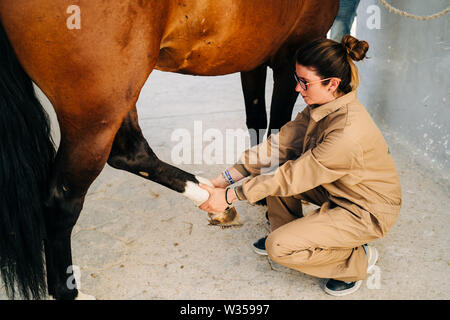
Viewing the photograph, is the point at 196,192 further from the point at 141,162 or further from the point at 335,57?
the point at 335,57

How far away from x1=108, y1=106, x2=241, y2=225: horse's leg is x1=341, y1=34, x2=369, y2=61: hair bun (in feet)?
2.71

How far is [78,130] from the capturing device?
1312mm

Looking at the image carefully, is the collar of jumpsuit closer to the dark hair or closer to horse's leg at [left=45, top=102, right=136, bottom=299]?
the dark hair

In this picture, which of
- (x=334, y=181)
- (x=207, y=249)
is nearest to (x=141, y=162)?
(x=207, y=249)

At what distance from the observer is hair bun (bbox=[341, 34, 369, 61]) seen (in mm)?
1509

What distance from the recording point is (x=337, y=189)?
1.67 m

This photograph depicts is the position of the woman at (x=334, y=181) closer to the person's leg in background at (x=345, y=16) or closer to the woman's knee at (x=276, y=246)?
the woman's knee at (x=276, y=246)

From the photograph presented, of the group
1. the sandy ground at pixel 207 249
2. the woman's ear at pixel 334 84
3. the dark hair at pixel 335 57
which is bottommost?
the sandy ground at pixel 207 249

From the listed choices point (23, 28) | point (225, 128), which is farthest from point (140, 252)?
point (225, 128)

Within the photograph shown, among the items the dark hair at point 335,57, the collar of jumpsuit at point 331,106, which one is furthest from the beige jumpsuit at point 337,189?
the dark hair at point 335,57

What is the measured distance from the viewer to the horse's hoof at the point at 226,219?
213 cm

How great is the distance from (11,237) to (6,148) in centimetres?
32

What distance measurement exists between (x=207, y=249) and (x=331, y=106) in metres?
0.94

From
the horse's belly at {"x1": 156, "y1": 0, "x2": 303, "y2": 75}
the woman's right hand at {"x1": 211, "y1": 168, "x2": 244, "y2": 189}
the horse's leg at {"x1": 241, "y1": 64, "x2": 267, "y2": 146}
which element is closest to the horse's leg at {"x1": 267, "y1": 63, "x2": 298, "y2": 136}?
the horse's leg at {"x1": 241, "y1": 64, "x2": 267, "y2": 146}
